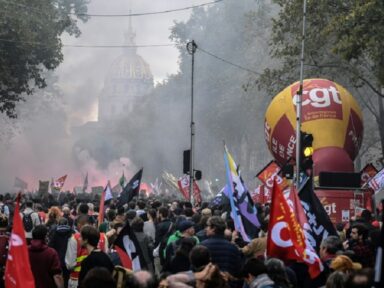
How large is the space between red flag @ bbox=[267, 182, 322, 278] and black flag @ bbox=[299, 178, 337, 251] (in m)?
1.32

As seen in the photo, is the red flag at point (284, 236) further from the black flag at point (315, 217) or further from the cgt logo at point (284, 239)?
the black flag at point (315, 217)

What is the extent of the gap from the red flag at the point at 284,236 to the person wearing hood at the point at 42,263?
101 inches

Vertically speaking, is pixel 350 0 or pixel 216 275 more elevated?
pixel 350 0

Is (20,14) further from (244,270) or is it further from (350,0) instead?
(244,270)

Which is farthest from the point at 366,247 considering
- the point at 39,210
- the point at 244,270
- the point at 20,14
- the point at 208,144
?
the point at 208,144

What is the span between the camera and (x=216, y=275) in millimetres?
8062

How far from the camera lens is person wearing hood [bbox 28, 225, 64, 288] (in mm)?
10570

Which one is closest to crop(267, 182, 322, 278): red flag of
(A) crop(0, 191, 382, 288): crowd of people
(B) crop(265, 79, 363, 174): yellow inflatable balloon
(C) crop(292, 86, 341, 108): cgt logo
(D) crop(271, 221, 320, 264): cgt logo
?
(D) crop(271, 221, 320, 264): cgt logo

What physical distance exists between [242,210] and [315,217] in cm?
164

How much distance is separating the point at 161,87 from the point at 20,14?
225ft

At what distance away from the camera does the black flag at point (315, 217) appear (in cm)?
1112

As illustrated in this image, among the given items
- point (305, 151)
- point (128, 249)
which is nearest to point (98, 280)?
point (128, 249)

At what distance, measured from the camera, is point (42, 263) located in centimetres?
1057

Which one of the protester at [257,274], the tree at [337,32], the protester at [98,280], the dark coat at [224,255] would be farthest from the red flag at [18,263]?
the tree at [337,32]
